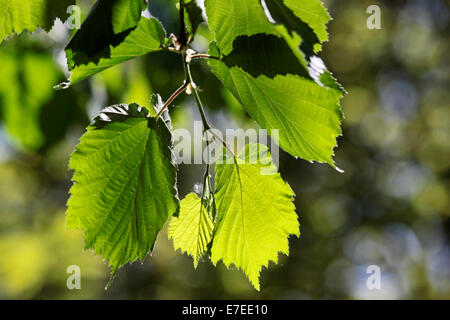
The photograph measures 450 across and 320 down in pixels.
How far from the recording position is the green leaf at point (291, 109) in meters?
0.68

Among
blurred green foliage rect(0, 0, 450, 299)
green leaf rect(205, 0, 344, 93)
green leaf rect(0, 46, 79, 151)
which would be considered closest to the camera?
green leaf rect(205, 0, 344, 93)

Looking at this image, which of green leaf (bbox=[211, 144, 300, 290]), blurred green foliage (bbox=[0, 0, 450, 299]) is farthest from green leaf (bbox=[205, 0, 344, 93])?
blurred green foliage (bbox=[0, 0, 450, 299])

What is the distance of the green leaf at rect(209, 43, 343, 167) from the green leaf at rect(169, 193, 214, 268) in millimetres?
182

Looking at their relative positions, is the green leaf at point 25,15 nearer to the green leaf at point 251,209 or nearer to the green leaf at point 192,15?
the green leaf at point 192,15

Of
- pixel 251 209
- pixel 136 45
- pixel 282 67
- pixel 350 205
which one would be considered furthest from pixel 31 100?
pixel 350 205

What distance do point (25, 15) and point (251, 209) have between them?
51cm

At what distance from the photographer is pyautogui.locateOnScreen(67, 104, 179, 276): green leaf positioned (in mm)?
676

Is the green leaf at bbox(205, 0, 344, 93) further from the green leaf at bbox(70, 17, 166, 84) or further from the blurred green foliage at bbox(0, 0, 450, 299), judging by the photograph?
the blurred green foliage at bbox(0, 0, 450, 299)

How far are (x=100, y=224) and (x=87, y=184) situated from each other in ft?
0.22

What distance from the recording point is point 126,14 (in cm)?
61

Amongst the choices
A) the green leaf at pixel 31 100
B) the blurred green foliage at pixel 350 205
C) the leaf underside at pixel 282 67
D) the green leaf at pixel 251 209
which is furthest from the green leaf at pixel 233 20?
the blurred green foliage at pixel 350 205

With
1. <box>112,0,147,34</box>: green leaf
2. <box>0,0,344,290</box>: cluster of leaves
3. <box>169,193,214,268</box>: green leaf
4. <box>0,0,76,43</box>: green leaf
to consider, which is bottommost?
<box>169,193,214,268</box>: green leaf

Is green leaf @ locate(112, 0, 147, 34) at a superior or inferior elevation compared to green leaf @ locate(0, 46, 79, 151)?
inferior

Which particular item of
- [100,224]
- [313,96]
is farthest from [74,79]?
[313,96]
